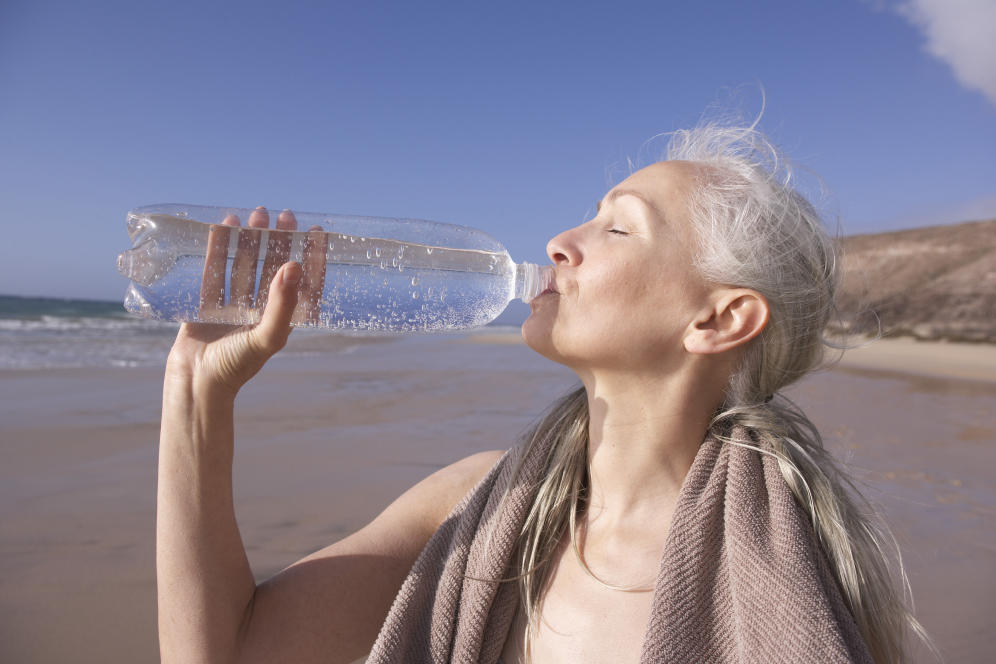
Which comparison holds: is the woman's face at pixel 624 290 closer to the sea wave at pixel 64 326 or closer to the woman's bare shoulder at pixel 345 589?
the woman's bare shoulder at pixel 345 589

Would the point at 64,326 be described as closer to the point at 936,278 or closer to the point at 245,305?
the point at 245,305

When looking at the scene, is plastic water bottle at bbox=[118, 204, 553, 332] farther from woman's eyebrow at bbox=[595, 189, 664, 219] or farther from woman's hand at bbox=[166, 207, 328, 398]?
woman's eyebrow at bbox=[595, 189, 664, 219]

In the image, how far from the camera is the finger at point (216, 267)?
156 centimetres

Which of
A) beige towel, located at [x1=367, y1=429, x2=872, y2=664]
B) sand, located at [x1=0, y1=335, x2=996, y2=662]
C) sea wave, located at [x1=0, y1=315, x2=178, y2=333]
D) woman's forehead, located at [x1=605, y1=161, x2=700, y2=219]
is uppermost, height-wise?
woman's forehead, located at [x1=605, y1=161, x2=700, y2=219]

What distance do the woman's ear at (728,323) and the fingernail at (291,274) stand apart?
998mm

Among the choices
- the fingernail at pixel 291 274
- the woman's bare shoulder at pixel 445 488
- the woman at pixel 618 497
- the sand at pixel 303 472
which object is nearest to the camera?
the fingernail at pixel 291 274

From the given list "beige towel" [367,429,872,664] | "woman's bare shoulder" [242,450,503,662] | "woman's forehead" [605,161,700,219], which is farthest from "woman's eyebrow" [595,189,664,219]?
"woman's bare shoulder" [242,450,503,662]

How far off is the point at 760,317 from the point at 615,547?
72cm

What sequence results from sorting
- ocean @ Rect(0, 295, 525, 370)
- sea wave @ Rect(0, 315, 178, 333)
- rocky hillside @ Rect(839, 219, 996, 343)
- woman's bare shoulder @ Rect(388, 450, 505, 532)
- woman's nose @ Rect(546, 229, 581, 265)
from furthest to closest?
rocky hillside @ Rect(839, 219, 996, 343) < sea wave @ Rect(0, 315, 178, 333) < ocean @ Rect(0, 295, 525, 370) < woman's bare shoulder @ Rect(388, 450, 505, 532) < woman's nose @ Rect(546, 229, 581, 265)

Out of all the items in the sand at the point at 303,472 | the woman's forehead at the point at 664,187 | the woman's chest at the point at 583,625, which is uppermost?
the woman's forehead at the point at 664,187

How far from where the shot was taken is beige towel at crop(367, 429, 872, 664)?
131cm

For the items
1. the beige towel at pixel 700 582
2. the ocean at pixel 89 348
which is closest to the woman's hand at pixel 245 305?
the beige towel at pixel 700 582

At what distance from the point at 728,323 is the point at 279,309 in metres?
1.16

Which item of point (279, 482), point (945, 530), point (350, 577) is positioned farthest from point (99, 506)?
point (945, 530)
